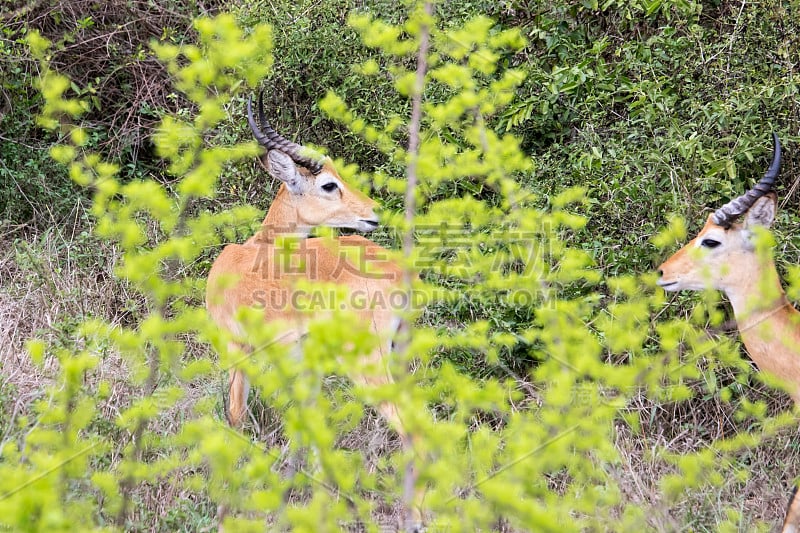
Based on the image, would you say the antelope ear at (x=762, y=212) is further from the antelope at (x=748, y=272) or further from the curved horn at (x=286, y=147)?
the curved horn at (x=286, y=147)

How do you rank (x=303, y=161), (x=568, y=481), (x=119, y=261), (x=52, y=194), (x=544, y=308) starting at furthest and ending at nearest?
(x=52, y=194) < (x=119, y=261) < (x=303, y=161) < (x=568, y=481) < (x=544, y=308)

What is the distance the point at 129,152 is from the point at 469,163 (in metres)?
5.09

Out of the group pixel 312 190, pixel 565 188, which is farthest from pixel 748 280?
pixel 312 190

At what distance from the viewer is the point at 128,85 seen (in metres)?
7.55

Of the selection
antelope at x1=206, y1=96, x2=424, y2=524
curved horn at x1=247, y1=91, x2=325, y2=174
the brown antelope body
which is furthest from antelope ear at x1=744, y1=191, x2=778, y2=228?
curved horn at x1=247, y1=91, x2=325, y2=174

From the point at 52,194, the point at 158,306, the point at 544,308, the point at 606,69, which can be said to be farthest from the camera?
the point at 52,194

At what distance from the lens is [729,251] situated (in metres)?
4.35

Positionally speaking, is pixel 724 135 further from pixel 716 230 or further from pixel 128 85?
pixel 128 85

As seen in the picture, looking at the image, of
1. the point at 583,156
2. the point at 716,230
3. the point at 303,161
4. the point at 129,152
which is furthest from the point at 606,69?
the point at 129,152

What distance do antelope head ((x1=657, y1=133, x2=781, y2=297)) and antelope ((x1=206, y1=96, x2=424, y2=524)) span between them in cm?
139

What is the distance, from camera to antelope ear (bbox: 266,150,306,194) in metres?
4.76

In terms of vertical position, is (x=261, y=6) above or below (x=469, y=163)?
below

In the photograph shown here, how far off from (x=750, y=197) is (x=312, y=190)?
2179 millimetres

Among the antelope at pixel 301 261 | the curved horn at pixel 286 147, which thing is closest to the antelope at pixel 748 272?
the antelope at pixel 301 261
